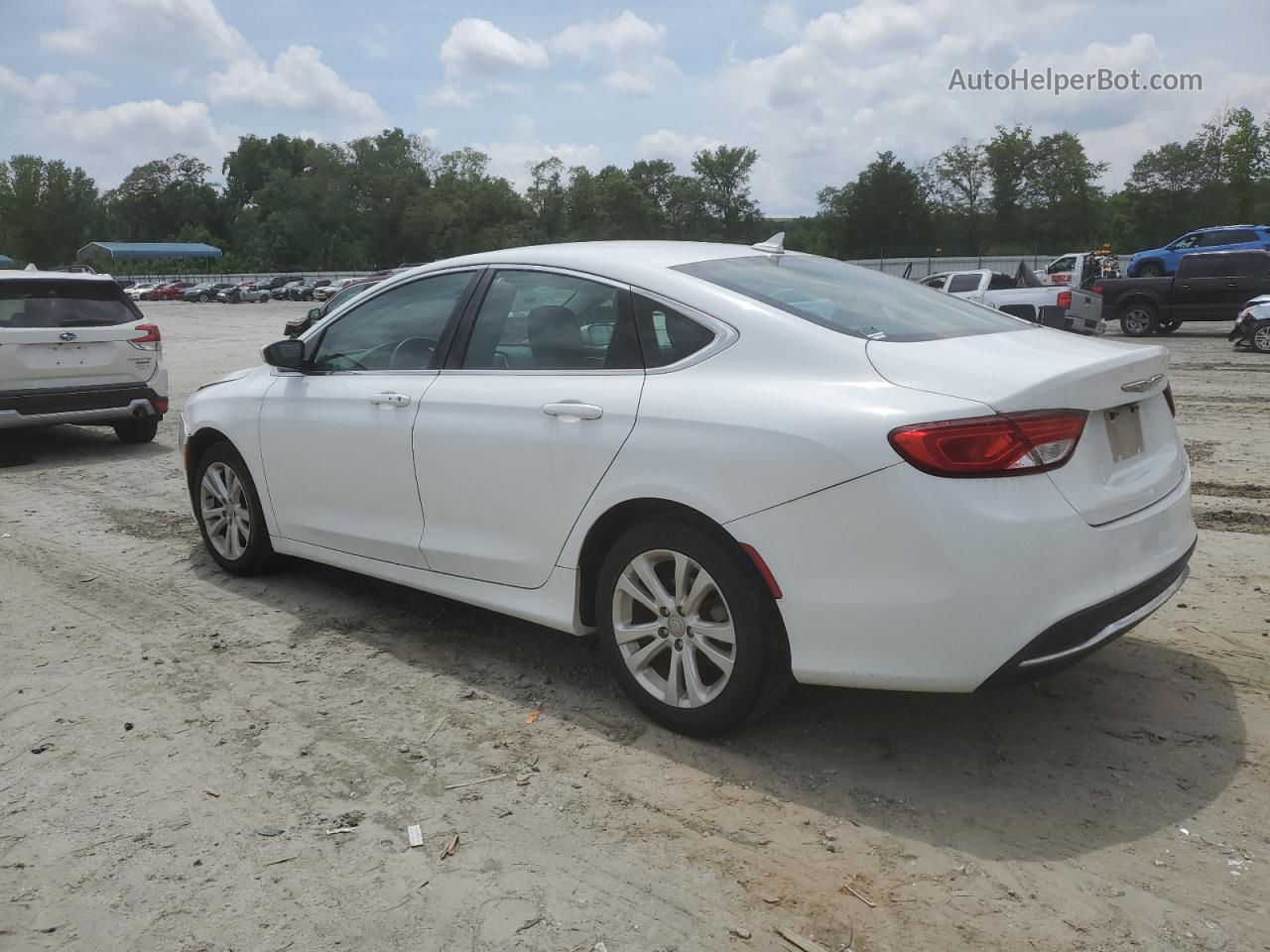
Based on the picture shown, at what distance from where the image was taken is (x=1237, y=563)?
5.41 meters

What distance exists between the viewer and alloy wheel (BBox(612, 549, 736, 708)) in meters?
3.44

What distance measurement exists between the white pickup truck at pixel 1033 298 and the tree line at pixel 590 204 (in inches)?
1881

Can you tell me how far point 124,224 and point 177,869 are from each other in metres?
161

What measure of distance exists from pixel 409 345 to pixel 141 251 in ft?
413

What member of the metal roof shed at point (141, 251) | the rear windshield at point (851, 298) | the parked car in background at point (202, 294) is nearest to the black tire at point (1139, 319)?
the rear windshield at point (851, 298)

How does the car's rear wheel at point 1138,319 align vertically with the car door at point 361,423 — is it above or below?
below

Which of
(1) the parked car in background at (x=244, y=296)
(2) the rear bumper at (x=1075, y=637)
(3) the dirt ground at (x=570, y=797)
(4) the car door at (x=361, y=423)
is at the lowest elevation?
(1) the parked car in background at (x=244, y=296)

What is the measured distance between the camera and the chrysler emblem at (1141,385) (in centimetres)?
333

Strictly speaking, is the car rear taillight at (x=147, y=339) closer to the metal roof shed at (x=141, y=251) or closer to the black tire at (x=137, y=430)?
the black tire at (x=137, y=430)

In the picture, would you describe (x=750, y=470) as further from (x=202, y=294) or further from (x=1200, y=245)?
(x=202, y=294)

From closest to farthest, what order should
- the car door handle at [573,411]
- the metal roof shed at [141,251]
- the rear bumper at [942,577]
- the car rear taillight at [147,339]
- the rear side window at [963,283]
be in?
the rear bumper at [942,577] < the car door handle at [573,411] < the car rear taillight at [147,339] < the rear side window at [963,283] < the metal roof shed at [141,251]

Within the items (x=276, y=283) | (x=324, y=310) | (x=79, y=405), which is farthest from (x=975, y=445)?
(x=276, y=283)

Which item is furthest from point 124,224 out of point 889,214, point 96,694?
point 96,694

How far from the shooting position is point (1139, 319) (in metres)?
22.4
